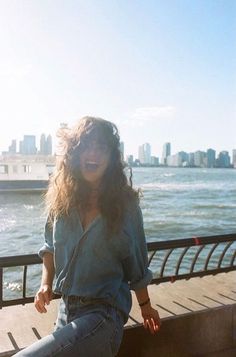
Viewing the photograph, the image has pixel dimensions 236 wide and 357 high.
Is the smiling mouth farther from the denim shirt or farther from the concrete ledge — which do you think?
the concrete ledge

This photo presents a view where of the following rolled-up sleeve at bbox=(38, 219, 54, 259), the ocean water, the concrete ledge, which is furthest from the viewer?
the ocean water

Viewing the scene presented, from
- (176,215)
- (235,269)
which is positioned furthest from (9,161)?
(235,269)

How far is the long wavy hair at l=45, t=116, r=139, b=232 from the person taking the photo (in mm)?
2287

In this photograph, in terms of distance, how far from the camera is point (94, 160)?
2322mm

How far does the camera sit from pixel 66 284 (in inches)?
88.7

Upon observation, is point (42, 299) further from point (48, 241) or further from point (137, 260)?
point (137, 260)

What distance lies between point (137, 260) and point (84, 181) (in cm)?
54

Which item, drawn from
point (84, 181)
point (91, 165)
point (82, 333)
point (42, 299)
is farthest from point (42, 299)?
point (91, 165)

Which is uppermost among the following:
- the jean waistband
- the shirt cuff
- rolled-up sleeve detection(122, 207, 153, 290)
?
rolled-up sleeve detection(122, 207, 153, 290)

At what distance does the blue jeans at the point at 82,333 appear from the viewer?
1.98 meters

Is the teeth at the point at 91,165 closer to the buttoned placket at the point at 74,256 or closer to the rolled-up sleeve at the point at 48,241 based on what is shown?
the buttoned placket at the point at 74,256

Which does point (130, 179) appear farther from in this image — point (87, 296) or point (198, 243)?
point (198, 243)

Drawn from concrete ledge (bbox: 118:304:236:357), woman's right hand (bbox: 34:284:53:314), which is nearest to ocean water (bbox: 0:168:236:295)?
concrete ledge (bbox: 118:304:236:357)

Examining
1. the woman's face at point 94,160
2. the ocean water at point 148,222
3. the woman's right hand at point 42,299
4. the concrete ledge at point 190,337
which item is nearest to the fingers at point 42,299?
the woman's right hand at point 42,299
